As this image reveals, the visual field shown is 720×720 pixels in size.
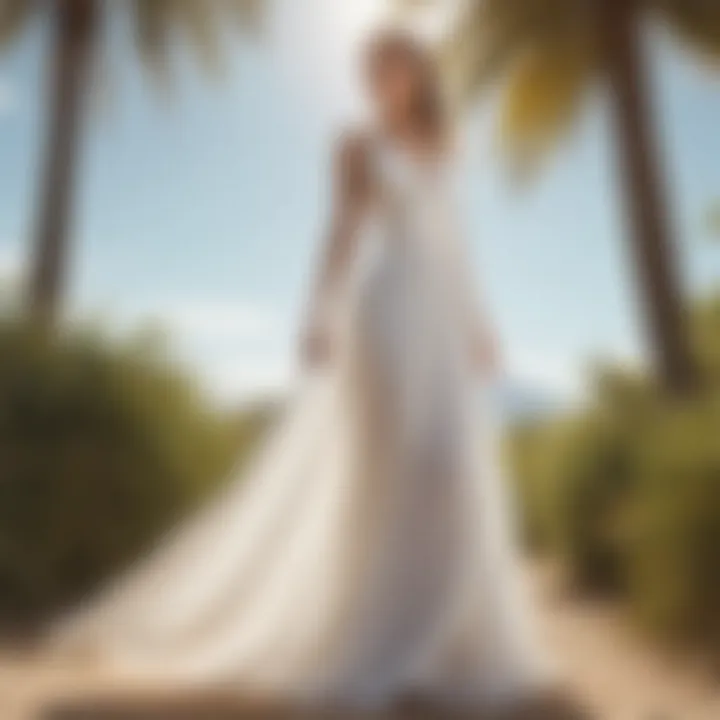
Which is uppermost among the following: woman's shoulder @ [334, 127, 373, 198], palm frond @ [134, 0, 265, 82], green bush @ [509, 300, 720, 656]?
palm frond @ [134, 0, 265, 82]

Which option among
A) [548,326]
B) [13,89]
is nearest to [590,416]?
[548,326]

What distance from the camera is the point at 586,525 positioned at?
6.00ft

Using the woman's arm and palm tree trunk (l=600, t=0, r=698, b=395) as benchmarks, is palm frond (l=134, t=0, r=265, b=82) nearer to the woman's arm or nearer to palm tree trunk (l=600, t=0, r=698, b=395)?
the woman's arm

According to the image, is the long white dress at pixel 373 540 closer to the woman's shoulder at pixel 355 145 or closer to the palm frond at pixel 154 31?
the woman's shoulder at pixel 355 145

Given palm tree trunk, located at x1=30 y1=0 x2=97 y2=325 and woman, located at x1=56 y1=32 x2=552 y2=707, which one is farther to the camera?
palm tree trunk, located at x1=30 y1=0 x2=97 y2=325

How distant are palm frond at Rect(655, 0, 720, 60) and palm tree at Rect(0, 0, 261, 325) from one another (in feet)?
1.86

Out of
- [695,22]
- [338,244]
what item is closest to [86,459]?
[338,244]

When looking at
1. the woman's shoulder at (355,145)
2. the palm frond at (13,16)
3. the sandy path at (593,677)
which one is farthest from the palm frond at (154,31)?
the sandy path at (593,677)

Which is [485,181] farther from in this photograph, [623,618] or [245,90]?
[623,618]

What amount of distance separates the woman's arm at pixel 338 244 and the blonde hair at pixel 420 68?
0.09 m

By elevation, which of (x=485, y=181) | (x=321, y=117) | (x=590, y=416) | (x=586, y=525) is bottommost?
(x=586, y=525)

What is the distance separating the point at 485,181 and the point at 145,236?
467 millimetres

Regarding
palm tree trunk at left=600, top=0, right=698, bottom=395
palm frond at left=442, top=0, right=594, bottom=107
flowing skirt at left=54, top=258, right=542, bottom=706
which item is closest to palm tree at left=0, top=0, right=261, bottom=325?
palm frond at left=442, top=0, right=594, bottom=107

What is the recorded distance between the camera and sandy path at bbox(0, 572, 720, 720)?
1770 mm
